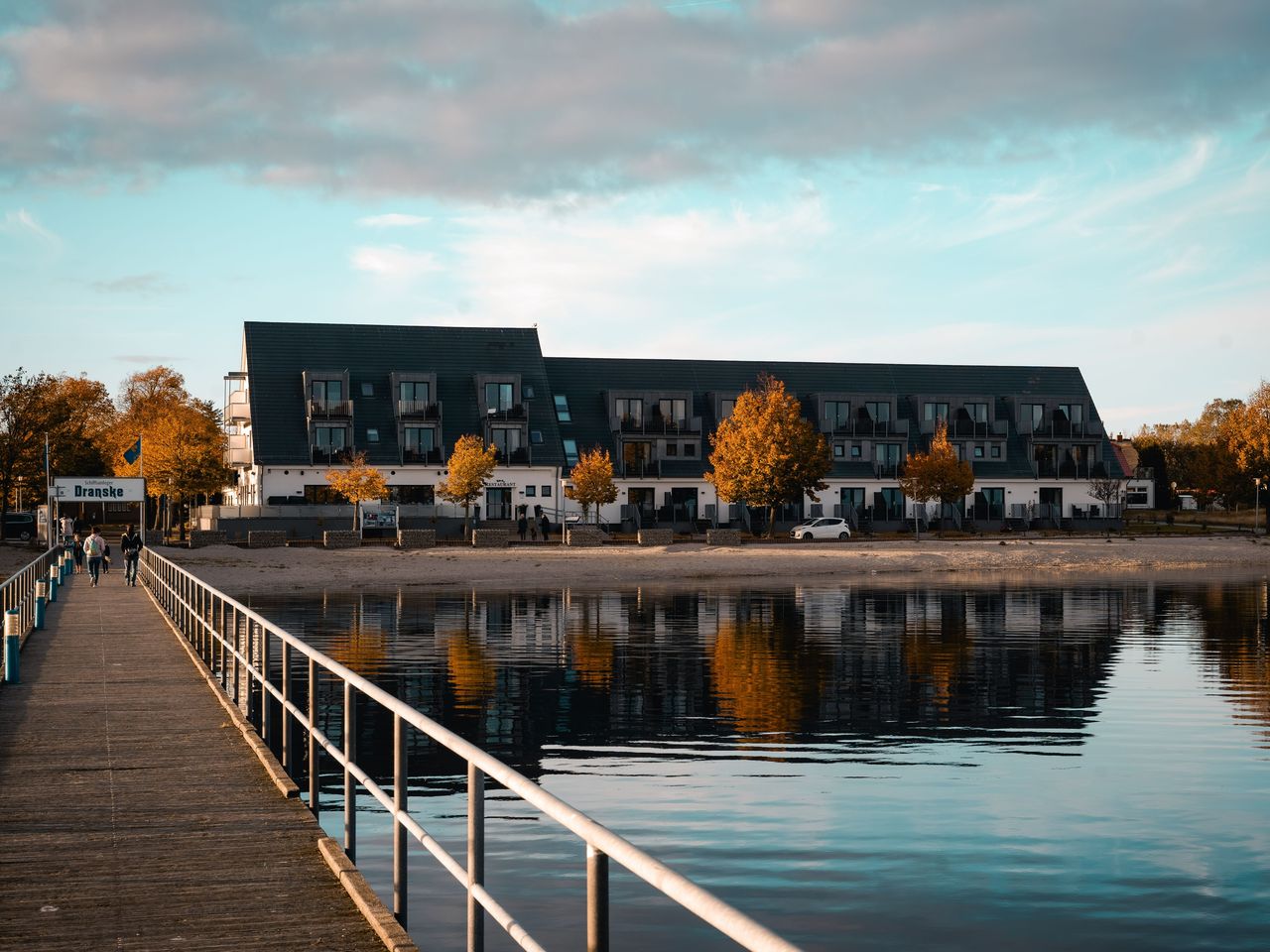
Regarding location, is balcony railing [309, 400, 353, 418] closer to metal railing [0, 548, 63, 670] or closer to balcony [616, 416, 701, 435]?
balcony [616, 416, 701, 435]

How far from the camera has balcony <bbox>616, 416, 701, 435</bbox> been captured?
83.5 meters

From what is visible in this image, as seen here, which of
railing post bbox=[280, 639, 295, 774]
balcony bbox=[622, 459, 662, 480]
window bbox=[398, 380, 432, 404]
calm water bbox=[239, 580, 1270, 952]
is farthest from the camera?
balcony bbox=[622, 459, 662, 480]

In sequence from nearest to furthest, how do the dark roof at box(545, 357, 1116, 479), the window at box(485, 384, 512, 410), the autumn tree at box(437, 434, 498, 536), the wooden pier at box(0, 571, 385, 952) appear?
the wooden pier at box(0, 571, 385, 952) < the autumn tree at box(437, 434, 498, 536) < the window at box(485, 384, 512, 410) < the dark roof at box(545, 357, 1116, 479)

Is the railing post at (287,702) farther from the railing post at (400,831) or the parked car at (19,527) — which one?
the parked car at (19,527)

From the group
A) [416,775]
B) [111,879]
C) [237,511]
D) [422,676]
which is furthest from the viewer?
[237,511]

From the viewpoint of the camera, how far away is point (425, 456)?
258 feet

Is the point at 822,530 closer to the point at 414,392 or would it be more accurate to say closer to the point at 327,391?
the point at 414,392

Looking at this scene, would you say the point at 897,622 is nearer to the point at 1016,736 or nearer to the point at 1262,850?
the point at 1016,736

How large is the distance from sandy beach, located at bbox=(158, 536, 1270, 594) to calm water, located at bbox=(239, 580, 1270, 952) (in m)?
18.3

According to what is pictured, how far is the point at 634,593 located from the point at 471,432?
117 feet

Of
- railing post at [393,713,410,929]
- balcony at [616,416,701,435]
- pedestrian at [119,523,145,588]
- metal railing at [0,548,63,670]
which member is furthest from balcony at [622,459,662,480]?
railing post at [393,713,410,929]

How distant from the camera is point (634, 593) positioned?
4581 centimetres

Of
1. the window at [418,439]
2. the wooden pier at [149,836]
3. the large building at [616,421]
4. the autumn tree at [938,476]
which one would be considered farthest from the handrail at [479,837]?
the autumn tree at [938,476]

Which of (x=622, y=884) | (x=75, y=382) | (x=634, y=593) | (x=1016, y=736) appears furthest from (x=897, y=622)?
(x=75, y=382)
